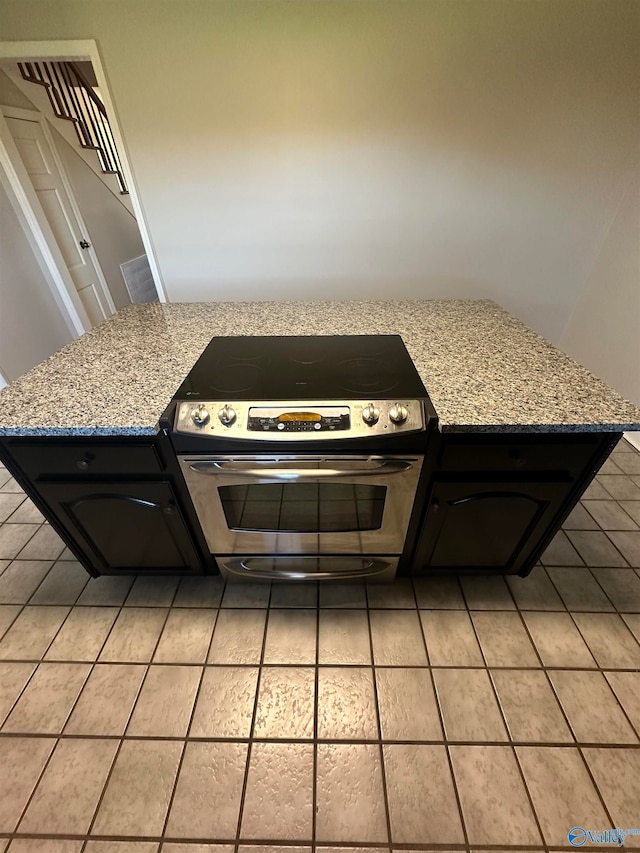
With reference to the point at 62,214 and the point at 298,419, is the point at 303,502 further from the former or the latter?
the point at 62,214

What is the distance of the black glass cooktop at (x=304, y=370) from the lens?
3.29 ft

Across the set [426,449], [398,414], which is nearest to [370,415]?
[398,414]

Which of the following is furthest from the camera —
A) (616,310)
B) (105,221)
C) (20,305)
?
(105,221)

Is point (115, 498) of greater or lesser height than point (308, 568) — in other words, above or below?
above

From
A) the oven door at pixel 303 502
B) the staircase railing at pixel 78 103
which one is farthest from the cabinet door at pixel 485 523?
the staircase railing at pixel 78 103

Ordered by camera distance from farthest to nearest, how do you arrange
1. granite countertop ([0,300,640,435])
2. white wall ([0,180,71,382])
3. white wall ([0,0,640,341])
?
white wall ([0,180,71,382])
white wall ([0,0,640,341])
granite countertop ([0,300,640,435])

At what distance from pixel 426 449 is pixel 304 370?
47 cm

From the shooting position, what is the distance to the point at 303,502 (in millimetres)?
1109

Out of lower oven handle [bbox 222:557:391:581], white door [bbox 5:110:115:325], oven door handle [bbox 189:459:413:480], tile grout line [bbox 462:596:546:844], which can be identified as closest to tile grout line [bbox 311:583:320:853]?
lower oven handle [bbox 222:557:391:581]

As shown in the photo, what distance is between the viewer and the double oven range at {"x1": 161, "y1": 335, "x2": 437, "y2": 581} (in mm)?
931

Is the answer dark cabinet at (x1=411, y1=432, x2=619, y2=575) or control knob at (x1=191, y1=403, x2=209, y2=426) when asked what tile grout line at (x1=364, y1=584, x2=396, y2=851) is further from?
control knob at (x1=191, y1=403, x2=209, y2=426)

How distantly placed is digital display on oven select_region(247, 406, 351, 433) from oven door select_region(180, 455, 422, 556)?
9 cm

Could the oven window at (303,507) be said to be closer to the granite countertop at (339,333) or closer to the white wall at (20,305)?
the granite countertop at (339,333)

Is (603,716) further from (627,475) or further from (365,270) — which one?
(365,270)
